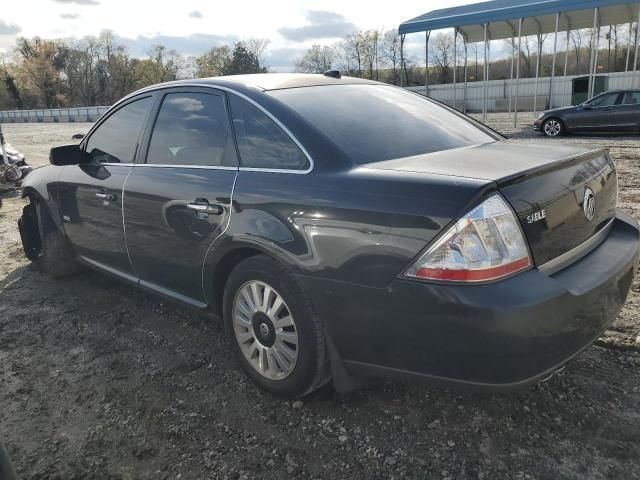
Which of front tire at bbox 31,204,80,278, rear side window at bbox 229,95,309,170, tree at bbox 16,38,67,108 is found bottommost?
front tire at bbox 31,204,80,278

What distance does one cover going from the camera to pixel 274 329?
266 cm

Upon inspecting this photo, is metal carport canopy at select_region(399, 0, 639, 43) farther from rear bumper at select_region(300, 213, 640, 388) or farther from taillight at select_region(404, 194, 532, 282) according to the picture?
taillight at select_region(404, 194, 532, 282)

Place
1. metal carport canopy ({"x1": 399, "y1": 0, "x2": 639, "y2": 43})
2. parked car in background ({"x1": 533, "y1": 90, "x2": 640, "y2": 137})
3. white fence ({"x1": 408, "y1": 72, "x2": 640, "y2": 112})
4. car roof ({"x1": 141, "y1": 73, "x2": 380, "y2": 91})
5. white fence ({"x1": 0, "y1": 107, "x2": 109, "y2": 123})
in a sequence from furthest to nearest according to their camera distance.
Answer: white fence ({"x1": 0, "y1": 107, "x2": 109, "y2": 123}) < white fence ({"x1": 408, "y1": 72, "x2": 640, "y2": 112}) < metal carport canopy ({"x1": 399, "y1": 0, "x2": 639, "y2": 43}) < parked car in background ({"x1": 533, "y1": 90, "x2": 640, "y2": 137}) < car roof ({"x1": 141, "y1": 73, "x2": 380, "y2": 91})

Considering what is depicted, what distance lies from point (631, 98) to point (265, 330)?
1470 cm

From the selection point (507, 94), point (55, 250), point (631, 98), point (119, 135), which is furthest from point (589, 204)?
point (507, 94)

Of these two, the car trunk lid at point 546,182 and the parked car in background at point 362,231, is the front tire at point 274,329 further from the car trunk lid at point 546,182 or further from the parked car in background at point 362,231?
the car trunk lid at point 546,182

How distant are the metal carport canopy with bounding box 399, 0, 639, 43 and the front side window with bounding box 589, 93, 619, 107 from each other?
20.9 ft

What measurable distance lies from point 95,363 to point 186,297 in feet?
2.34

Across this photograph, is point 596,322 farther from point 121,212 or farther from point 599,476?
point 121,212

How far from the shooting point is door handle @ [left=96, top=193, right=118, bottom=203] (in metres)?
3.64

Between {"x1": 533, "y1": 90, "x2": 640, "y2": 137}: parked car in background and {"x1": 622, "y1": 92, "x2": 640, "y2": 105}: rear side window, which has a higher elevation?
{"x1": 622, "y1": 92, "x2": 640, "y2": 105}: rear side window

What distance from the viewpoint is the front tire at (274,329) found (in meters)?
2.47

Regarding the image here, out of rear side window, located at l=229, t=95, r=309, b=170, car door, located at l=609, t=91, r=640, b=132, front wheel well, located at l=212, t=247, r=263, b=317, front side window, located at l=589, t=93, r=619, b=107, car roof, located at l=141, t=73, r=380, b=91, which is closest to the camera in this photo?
rear side window, located at l=229, t=95, r=309, b=170

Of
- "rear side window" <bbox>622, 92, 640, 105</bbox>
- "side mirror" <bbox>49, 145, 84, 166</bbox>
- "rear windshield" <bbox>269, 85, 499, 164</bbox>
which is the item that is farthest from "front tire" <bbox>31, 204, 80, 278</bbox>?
"rear side window" <bbox>622, 92, 640, 105</bbox>
